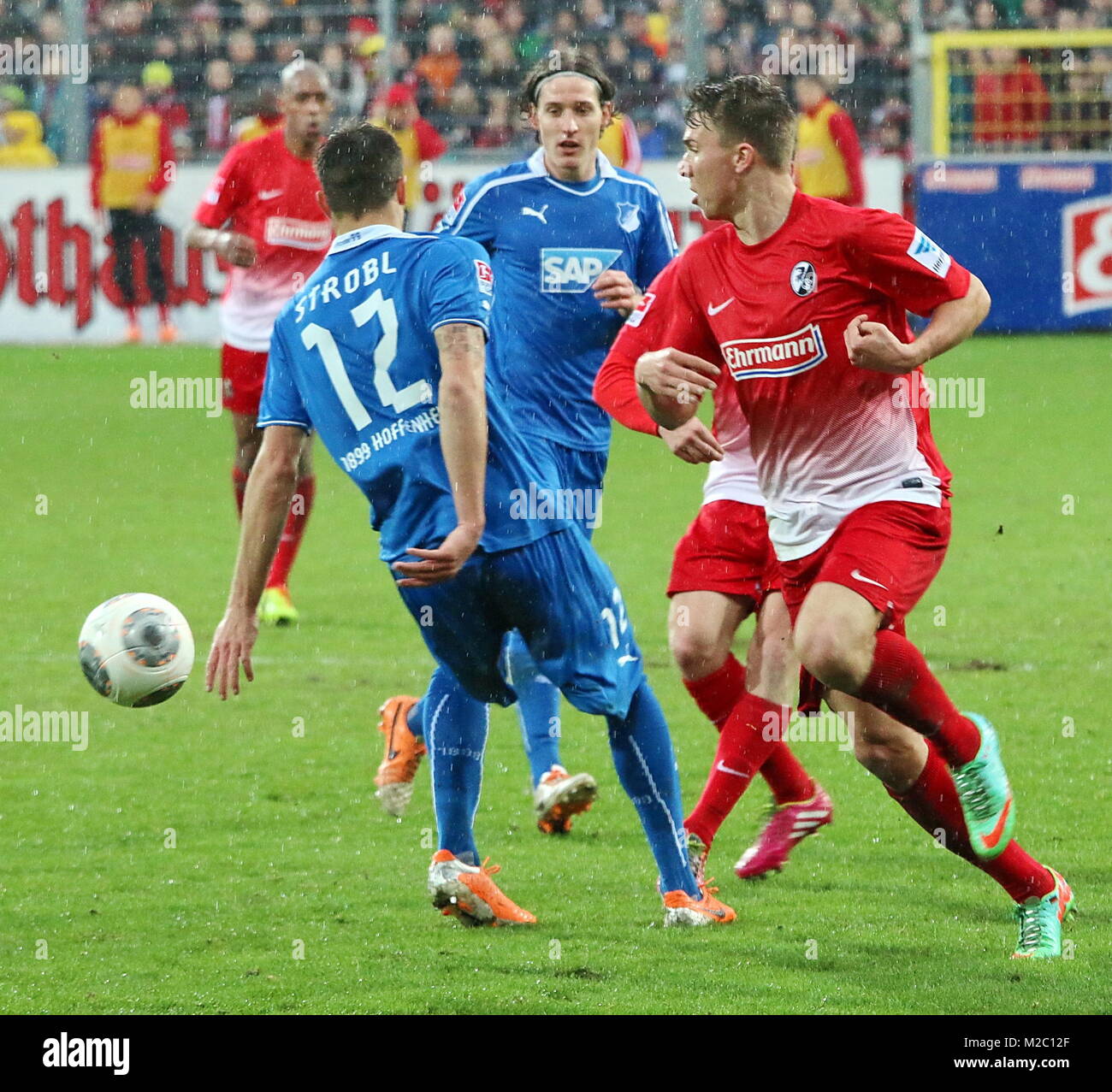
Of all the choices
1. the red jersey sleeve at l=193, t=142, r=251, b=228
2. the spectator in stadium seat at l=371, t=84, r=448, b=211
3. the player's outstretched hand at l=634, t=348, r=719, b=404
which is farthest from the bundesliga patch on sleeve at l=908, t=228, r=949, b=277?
the spectator in stadium seat at l=371, t=84, r=448, b=211

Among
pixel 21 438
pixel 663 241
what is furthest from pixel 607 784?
pixel 21 438

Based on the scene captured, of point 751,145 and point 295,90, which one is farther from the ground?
point 295,90

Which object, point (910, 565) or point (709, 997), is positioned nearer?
point (709, 997)

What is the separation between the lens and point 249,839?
5574mm

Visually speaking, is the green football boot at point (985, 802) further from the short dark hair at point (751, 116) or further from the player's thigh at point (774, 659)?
the short dark hair at point (751, 116)

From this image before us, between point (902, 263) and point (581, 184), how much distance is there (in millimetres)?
1973

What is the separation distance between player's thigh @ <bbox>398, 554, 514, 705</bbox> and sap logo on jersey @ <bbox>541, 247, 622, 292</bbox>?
1.70 metres

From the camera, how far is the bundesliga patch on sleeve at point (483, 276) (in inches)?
173

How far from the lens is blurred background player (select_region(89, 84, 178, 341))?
18703 millimetres

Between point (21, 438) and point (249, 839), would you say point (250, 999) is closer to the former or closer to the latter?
point (249, 839)

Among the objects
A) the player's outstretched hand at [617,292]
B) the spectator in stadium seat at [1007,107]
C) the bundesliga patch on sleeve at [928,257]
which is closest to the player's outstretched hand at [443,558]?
the bundesliga patch on sleeve at [928,257]

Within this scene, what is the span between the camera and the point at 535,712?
18.9 feet

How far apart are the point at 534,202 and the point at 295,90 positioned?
326 centimetres

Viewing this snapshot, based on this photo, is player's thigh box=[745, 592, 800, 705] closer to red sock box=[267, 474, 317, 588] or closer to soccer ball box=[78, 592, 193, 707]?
soccer ball box=[78, 592, 193, 707]
